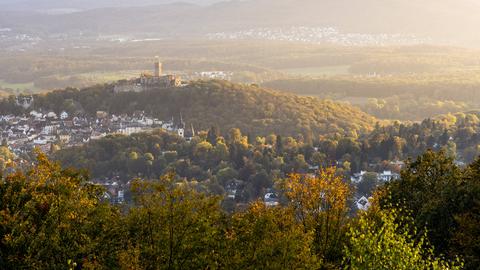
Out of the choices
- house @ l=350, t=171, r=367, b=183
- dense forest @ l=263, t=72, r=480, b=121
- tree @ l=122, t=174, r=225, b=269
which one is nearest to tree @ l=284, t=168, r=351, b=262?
tree @ l=122, t=174, r=225, b=269

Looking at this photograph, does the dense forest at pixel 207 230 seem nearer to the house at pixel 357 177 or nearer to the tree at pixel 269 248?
the tree at pixel 269 248

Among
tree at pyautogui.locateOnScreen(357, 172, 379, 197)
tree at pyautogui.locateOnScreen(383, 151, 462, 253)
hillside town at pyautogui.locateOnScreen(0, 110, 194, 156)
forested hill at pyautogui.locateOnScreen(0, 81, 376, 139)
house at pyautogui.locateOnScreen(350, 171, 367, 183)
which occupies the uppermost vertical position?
tree at pyautogui.locateOnScreen(383, 151, 462, 253)

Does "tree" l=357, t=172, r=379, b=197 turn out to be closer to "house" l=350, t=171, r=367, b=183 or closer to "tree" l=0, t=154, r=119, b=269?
"house" l=350, t=171, r=367, b=183

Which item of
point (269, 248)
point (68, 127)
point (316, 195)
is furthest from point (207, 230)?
point (68, 127)

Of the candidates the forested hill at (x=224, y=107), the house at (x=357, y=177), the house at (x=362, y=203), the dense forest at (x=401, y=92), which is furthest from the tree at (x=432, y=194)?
the dense forest at (x=401, y=92)

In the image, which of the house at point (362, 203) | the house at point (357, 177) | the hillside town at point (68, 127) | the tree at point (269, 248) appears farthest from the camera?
the hillside town at point (68, 127)

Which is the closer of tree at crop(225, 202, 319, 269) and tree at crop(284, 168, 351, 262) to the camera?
tree at crop(225, 202, 319, 269)

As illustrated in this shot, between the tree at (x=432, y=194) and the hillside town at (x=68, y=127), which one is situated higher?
the tree at (x=432, y=194)
